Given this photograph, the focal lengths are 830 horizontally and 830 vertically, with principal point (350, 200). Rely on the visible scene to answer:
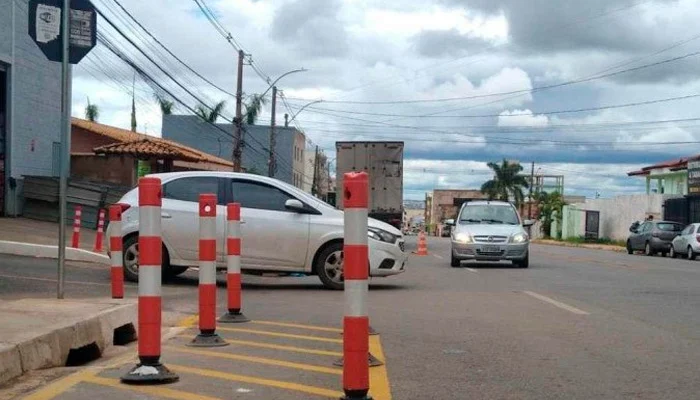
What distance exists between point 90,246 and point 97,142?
19319 mm

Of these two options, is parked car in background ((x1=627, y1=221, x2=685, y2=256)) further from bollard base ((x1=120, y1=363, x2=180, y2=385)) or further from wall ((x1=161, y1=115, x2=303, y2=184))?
wall ((x1=161, y1=115, x2=303, y2=184))

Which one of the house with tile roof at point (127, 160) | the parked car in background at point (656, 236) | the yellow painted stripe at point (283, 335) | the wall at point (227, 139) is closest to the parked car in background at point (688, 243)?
the parked car in background at point (656, 236)

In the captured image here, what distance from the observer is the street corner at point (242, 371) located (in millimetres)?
5434

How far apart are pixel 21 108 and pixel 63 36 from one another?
17.3m

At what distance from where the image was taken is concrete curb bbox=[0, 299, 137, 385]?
18.6 ft

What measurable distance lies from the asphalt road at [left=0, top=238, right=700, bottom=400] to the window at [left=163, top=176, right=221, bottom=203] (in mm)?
1405

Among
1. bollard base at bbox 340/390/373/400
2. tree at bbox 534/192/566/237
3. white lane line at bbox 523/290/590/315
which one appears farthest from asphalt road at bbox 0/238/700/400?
tree at bbox 534/192/566/237

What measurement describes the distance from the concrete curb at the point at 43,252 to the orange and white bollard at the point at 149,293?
1041 centimetres

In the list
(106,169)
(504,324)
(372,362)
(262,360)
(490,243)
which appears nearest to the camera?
(372,362)

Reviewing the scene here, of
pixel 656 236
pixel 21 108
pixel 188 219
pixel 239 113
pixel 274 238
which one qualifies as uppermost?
pixel 239 113

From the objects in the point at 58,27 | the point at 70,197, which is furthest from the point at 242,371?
the point at 70,197

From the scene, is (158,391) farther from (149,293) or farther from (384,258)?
(384,258)

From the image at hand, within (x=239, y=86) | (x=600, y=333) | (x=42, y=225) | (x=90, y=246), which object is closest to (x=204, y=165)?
(x=239, y=86)

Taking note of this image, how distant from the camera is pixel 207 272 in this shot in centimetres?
717
